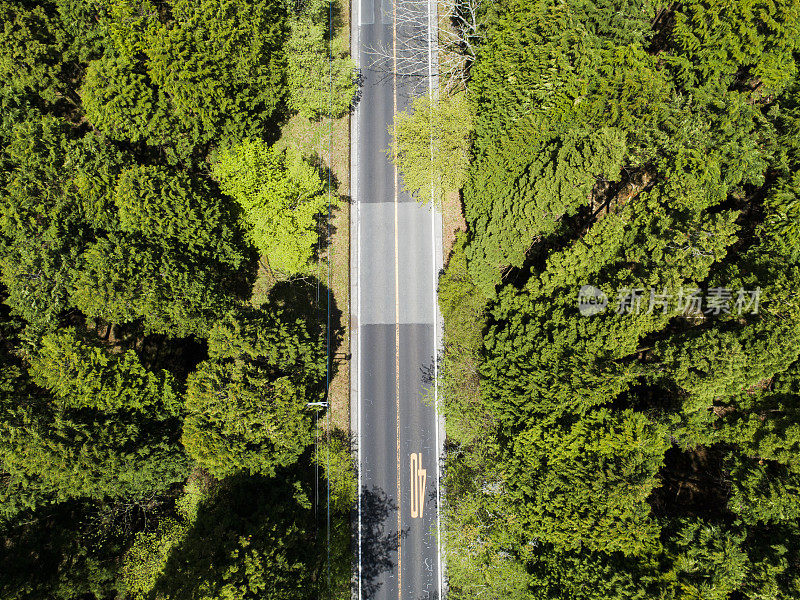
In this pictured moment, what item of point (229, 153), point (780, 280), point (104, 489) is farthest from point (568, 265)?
point (104, 489)

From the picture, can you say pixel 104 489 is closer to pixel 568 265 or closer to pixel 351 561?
pixel 351 561

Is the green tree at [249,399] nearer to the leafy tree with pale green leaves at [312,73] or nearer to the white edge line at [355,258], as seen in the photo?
the white edge line at [355,258]

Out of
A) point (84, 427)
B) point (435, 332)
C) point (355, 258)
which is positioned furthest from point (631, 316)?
point (84, 427)

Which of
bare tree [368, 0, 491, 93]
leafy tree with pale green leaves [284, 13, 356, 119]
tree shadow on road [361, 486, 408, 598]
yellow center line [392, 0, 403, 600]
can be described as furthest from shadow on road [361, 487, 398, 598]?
bare tree [368, 0, 491, 93]

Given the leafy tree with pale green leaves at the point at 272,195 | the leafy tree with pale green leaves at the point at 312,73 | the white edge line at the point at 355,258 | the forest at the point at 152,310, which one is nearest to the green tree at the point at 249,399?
the forest at the point at 152,310

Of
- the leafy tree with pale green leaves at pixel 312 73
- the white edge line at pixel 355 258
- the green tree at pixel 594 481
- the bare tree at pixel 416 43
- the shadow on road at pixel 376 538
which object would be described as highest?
the bare tree at pixel 416 43

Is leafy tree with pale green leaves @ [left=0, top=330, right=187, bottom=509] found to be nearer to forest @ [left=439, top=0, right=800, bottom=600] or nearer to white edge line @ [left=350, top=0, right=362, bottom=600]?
white edge line @ [left=350, top=0, right=362, bottom=600]
